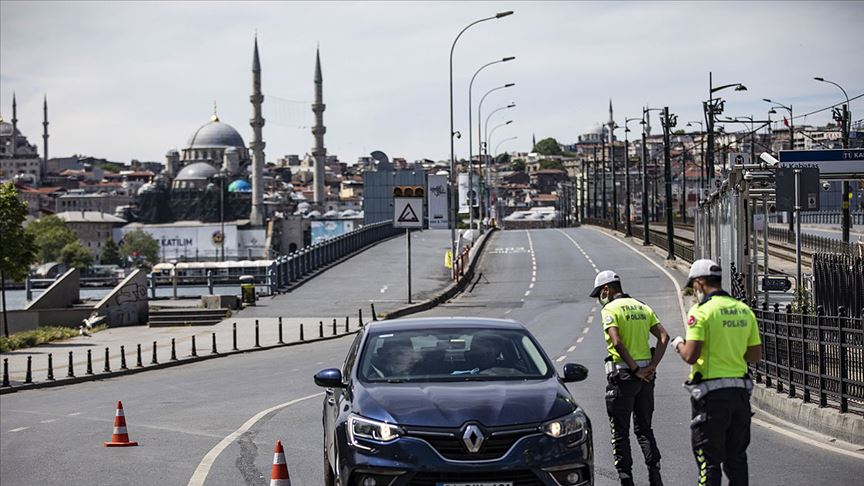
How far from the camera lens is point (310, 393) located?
21.6 meters

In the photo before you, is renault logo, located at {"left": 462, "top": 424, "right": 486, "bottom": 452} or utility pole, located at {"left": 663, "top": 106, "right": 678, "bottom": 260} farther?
utility pole, located at {"left": 663, "top": 106, "right": 678, "bottom": 260}

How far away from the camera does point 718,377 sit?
27.9 feet

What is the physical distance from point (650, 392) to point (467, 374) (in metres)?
1.64

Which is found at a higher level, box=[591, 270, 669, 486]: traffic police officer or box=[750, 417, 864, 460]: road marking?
box=[591, 270, 669, 486]: traffic police officer

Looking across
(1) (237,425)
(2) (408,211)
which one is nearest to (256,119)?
(2) (408,211)

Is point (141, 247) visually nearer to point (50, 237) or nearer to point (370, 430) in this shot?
point (50, 237)

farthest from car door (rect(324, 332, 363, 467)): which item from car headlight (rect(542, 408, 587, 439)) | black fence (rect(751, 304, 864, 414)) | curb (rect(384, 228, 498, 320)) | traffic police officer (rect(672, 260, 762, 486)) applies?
curb (rect(384, 228, 498, 320))

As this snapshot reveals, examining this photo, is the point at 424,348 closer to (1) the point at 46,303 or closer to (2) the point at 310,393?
(2) the point at 310,393

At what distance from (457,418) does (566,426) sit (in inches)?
31.0

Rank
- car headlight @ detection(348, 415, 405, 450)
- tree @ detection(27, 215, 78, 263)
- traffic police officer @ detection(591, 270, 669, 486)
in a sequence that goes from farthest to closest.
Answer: tree @ detection(27, 215, 78, 263) < traffic police officer @ detection(591, 270, 669, 486) < car headlight @ detection(348, 415, 405, 450)

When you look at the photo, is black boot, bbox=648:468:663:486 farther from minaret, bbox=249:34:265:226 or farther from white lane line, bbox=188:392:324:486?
minaret, bbox=249:34:265:226

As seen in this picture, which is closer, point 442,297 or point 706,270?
point 706,270

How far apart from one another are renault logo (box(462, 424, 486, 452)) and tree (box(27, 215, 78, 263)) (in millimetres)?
183355

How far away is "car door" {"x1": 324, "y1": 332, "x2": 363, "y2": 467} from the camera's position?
31.9ft
